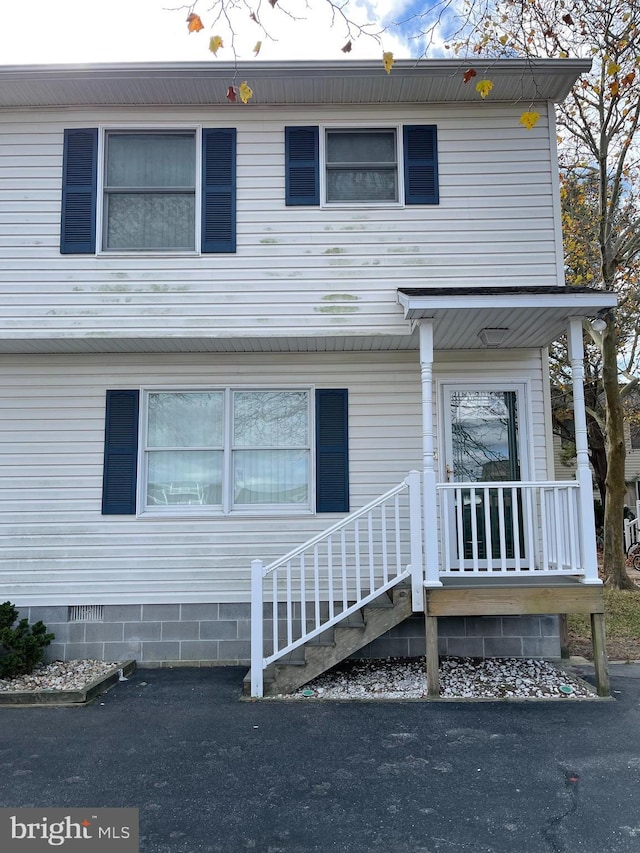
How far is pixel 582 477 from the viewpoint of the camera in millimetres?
5590

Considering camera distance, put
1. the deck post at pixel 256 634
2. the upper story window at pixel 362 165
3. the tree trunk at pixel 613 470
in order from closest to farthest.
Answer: the deck post at pixel 256 634, the upper story window at pixel 362 165, the tree trunk at pixel 613 470

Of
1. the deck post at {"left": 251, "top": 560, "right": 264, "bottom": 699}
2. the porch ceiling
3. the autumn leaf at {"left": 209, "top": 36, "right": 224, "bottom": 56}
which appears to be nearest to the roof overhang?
the porch ceiling

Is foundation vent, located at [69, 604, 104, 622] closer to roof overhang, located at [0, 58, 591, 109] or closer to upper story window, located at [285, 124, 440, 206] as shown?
upper story window, located at [285, 124, 440, 206]

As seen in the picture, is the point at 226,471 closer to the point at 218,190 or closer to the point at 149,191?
the point at 218,190

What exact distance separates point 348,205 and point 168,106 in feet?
7.32

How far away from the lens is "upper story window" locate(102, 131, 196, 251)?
22.0ft

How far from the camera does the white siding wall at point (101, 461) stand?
6.55m

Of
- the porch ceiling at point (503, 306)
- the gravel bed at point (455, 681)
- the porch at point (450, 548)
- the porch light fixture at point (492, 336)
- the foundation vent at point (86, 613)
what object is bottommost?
the gravel bed at point (455, 681)

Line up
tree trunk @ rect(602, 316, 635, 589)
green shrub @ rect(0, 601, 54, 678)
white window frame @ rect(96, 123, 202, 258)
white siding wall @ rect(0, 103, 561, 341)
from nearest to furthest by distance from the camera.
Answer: green shrub @ rect(0, 601, 54, 678), white siding wall @ rect(0, 103, 561, 341), white window frame @ rect(96, 123, 202, 258), tree trunk @ rect(602, 316, 635, 589)

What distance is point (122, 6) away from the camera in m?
4.25

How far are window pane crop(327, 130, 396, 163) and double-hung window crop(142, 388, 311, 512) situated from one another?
2.61m

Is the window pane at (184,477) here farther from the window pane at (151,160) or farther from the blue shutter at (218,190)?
the window pane at (151,160)

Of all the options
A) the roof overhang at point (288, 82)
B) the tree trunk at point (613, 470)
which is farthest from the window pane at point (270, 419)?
the tree trunk at point (613, 470)

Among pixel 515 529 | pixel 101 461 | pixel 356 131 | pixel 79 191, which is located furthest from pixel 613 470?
pixel 79 191
